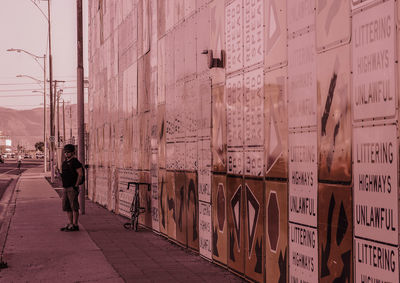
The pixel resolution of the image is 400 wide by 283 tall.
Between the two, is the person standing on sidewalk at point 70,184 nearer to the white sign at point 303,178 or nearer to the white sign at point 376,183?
the white sign at point 303,178

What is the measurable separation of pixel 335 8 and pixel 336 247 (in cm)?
219

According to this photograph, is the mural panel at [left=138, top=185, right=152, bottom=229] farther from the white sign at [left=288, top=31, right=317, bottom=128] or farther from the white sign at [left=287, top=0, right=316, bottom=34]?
the white sign at [left=287, top=0, right=316, bottom=34]

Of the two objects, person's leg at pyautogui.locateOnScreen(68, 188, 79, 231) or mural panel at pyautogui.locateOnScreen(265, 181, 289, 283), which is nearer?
mural panel at pyautogui.locateOnScreen(265, 181, 289, 283)

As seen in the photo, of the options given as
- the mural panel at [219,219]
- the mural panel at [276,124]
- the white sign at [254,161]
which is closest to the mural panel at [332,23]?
the mural panel at [276,124]

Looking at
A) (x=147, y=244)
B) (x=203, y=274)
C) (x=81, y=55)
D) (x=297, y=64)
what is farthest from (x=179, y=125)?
(x=81, y=55)

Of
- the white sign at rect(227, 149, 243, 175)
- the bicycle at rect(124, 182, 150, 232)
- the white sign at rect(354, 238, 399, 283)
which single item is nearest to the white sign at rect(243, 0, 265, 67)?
the white sign at rect(227, 149, 243, 175)

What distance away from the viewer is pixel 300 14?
23.1 ft

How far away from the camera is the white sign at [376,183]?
17.3ft

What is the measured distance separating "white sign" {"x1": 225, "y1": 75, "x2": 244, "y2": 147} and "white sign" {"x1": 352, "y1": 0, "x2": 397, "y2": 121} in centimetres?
325

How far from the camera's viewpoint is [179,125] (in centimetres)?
1217

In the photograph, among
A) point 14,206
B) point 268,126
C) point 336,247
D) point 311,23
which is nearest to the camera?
point 336,247

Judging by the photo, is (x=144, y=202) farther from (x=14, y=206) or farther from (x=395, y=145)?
(x=395, y=145)

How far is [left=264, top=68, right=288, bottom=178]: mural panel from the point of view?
749 cm

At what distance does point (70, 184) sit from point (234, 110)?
6.55 metres
